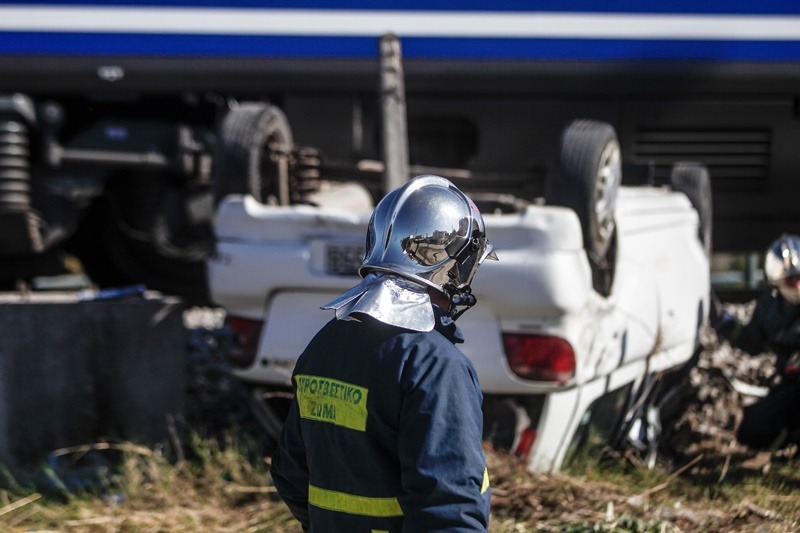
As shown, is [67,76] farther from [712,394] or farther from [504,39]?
[712,394]

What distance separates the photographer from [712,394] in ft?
18.4

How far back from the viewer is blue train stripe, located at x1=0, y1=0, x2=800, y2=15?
6.93m

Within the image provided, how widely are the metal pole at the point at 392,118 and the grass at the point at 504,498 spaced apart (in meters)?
1.42

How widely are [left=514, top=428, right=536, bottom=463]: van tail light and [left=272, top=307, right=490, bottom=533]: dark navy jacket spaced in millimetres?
1982

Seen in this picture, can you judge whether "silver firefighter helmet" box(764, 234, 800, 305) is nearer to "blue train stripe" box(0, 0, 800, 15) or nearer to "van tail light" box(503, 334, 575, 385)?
"van tail light" box(503, 334, 575, 385)

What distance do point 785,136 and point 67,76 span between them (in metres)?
4.84

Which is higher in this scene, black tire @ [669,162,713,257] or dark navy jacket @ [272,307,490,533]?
black tire @ [669,162,713,257]

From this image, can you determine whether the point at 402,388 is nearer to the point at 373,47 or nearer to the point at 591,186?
the point at 591,186

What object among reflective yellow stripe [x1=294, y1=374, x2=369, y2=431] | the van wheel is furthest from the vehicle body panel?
reflective yellow stripe [x1=294, y1=374, x2=369, y2=431]

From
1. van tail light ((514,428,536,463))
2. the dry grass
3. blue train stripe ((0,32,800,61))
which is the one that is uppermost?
blue train stripe ((0,32,800,61))

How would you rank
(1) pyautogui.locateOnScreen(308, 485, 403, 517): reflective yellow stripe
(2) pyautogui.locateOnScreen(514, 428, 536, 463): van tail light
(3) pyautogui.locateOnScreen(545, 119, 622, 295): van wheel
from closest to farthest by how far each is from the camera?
1. (1) pyautogui.locateOnScreen(308, 485, 403, 517): reflective yellow stripe
2. (2) pyautogui.locateOnScreen(514, 428, 536, 463): van tail light
3. (3) pyautogui.locateOnScreen(545, 119, 622, 295): van wheel

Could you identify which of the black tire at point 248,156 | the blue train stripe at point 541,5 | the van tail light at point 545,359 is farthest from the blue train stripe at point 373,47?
the van tail light at point 545,359

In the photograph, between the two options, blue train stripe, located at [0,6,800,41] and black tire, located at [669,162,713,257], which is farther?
blue train stripe, located at [0,6,800,41]

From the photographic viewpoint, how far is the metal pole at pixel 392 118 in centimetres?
501
